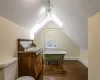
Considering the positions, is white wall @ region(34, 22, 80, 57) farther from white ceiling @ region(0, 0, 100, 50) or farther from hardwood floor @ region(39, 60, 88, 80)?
white ceiling @ region(0, 0, 100, 50)

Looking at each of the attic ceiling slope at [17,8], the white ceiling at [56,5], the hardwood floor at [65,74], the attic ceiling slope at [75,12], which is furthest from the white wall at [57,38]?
the attic ceiling slope at [17,8]

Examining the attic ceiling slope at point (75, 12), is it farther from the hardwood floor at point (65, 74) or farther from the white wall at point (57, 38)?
the white wall at point (57, 38)

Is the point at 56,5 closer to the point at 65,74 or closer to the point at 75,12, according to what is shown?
the point at 75,12

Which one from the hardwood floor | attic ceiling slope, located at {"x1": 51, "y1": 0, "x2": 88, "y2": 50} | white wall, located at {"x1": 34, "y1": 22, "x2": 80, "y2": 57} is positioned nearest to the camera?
attic ceiling slope, located at {"x1": 51, "y1": 0, "x2": 88, "y2": 50}

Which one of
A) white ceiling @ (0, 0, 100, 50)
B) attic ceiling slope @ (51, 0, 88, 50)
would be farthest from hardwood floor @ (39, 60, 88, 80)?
white ceiling @ (0, 0, 100, 50)

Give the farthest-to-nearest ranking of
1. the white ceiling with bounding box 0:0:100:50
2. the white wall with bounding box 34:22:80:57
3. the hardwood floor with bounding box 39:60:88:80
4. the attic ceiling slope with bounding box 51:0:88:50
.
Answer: the white wall with bounding box 34:22:80:57 < the hardwood floor with bounding box 39:60:88:80 < the attic ceiling slope with bounding box 51:0:88:50 < the white ceiling with bounding box 0:0:100:50

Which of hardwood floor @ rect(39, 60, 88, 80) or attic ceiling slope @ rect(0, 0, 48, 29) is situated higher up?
attic ceiling slope @ rect(0, 0, 48, 29)

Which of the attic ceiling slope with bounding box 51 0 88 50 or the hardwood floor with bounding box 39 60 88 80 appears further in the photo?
the hardwood floor with bounding box 39 60 88 80

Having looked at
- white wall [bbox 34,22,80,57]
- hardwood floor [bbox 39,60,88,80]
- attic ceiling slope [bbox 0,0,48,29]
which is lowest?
→ hardwood floor [bbox 39,60,88,80]

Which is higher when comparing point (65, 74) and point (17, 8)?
point (17, 8)

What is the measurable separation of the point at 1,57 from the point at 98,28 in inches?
73.9

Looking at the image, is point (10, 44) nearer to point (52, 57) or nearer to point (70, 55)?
point (52, 57)

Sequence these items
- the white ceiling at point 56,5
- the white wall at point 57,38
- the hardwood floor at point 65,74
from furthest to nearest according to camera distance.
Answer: the white wall at point 57,38 < the hardwood floor at point 65,74 < the white ceiling at point 56,5

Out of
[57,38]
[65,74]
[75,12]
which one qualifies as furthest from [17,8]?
[57,38]
